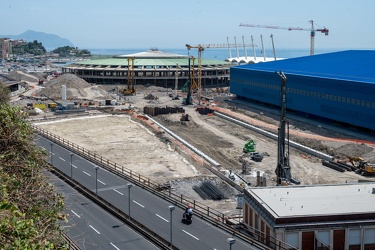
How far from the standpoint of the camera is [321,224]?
2002cm

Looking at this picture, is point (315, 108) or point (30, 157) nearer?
point (30, 157)

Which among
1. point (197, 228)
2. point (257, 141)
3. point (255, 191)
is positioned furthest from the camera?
point (257, 141)

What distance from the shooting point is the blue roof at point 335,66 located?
188 feet

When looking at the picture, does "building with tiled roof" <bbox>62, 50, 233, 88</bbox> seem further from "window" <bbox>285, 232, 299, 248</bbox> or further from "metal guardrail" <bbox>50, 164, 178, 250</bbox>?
"window" <bbox>285, 232, 299, 248</bbox>

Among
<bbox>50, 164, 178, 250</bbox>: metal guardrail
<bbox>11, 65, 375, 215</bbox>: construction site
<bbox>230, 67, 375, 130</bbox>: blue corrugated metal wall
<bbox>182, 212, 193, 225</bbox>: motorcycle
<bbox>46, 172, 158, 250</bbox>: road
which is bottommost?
<bbox>11, 65, 375, 215</bbox>: construction site

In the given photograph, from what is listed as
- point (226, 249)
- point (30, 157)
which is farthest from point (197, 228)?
point (30, 157)

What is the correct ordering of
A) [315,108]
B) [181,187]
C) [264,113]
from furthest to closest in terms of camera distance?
1. [264,113]
2. [315,108]
3. [181,187]

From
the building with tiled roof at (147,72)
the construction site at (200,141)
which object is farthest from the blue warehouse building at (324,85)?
the building with tiled roof at (147,72)

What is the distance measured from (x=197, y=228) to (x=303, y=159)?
24324 mm

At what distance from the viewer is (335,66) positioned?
6444cm

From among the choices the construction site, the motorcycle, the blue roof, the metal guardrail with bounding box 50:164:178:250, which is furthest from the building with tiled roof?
the motorcycle

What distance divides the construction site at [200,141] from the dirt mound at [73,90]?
613mm

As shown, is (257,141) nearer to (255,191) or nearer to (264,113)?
(264,113)

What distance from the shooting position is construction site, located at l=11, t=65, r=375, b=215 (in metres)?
36.8
